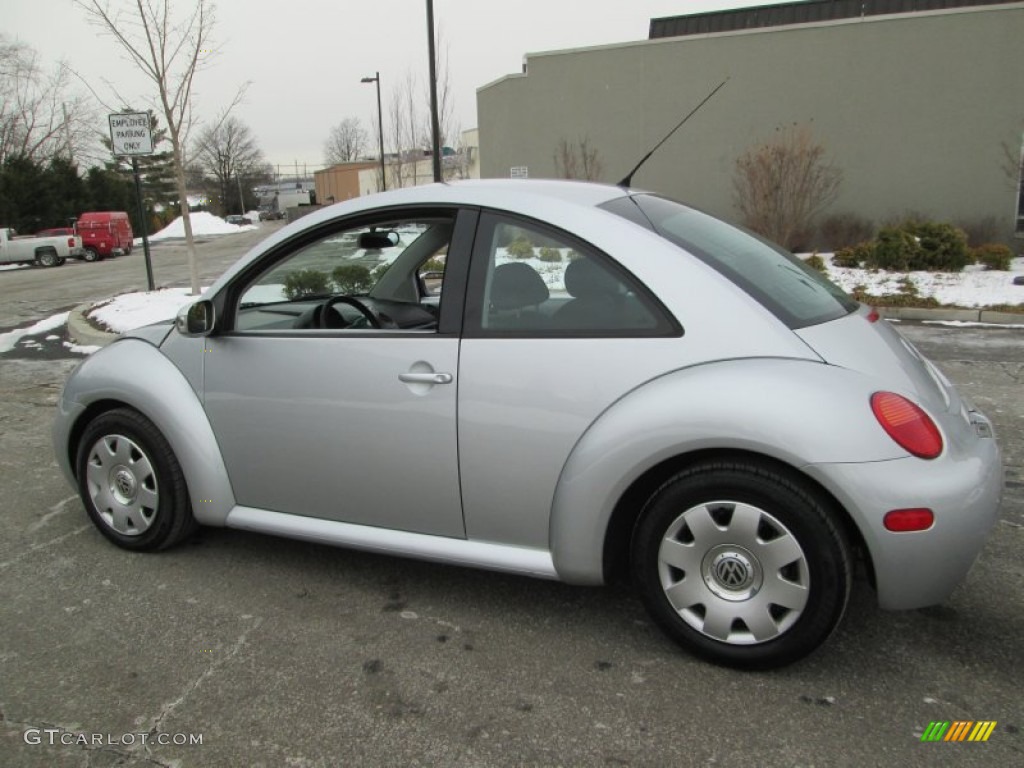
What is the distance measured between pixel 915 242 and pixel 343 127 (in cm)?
7812

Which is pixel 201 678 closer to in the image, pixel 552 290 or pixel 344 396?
pixel 344 396

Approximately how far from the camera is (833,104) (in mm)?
17906

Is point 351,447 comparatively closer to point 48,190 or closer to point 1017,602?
point 1017,602

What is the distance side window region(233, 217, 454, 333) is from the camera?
325 cm

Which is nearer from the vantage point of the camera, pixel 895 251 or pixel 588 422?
pixel 588 422

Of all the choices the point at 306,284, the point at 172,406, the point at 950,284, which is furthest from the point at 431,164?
the point at 172,406

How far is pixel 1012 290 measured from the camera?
11.2 meters

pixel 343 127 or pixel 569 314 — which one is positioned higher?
pixel 343 127

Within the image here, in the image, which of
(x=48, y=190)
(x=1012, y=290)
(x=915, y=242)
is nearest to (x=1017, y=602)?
(x=1012, y=290)

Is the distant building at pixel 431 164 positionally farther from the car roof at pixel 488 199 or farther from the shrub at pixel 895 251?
the car roof at pixel 488 199

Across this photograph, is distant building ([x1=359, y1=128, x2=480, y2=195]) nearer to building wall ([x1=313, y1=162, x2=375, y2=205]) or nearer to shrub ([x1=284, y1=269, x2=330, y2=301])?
shrub ([x1=284, y1=269, x2=330, y2=301])

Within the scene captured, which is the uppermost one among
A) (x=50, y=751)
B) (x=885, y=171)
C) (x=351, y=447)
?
(x=885, y=171)

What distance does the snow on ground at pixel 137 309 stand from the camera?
10.6 metres

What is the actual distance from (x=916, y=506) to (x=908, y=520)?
46 millimetres
